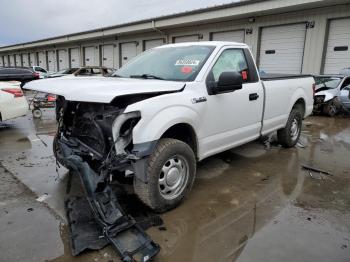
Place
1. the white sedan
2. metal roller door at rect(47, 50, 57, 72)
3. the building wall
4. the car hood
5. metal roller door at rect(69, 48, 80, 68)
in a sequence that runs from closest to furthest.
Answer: the car hood < the white sedan < the building wall < metal roller door at rect(69, 48, 80, 68) < metal roller door at rect(47, 50, 57, 72)

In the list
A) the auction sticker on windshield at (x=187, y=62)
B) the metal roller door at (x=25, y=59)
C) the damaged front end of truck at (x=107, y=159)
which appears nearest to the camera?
the damaged front end of truck at (x=107, y=159)

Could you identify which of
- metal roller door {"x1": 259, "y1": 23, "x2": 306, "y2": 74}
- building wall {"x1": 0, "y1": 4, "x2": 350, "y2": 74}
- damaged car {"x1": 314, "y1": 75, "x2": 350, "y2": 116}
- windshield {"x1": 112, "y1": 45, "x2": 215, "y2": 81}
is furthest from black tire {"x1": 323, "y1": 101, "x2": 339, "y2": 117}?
windshield {"x1": 112, "y1": 45, "x2": 215, "y2": 81}

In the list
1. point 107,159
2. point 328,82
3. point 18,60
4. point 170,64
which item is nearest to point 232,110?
point 170,64

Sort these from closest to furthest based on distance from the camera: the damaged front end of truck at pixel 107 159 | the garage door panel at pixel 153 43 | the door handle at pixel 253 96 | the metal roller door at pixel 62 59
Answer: the damaged front end of truck at pixel 107 159 → the door handle at pixel 253 96 → the garage door panel at pixel 153 43 → the metal roller door at pixel 62 59

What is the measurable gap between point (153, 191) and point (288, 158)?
349 centimetres

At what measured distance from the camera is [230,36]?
17766 millimetres

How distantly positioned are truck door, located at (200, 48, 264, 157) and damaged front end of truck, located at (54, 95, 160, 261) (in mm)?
1093

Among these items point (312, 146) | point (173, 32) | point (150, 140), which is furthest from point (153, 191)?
point (173, 32)

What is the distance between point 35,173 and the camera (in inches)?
189

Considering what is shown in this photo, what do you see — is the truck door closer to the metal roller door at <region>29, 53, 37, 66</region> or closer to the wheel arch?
the wheel arch

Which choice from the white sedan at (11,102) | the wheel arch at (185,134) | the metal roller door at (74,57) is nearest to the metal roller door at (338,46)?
the wheel arch at (185,134)

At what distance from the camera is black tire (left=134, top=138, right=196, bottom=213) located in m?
3.24

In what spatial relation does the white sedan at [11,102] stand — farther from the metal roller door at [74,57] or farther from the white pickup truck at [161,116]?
the metal roller door at [74,57]

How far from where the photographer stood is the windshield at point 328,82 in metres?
11.3
